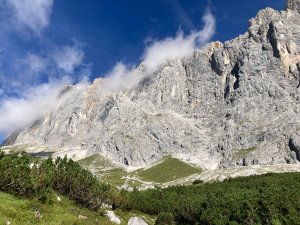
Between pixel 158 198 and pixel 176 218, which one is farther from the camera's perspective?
pixel 158 198

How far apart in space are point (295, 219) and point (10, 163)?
6099 cm

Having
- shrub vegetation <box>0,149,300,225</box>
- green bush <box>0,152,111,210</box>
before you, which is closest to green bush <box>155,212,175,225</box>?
shrub vegetation <box>0,149,300,225</box>

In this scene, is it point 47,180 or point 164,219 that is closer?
point 47,180

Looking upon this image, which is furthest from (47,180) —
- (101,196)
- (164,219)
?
(164,219)

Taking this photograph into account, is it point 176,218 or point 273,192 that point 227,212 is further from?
point 176,218

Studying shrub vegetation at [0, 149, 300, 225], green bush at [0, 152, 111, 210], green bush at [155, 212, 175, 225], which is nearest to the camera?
green bush at [0, 152, 111, 210]

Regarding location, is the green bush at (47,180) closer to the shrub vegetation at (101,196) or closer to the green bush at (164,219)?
the shrub vegetation at (101,196)

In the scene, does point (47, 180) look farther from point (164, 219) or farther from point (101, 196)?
point (164, 219)

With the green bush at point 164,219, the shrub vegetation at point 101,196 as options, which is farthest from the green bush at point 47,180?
Answer: the green bush at point 164,219

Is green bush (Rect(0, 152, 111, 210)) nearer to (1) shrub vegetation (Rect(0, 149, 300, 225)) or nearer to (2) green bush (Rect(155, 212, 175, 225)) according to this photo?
(1) shrub vegetation (Rect(0, 149, 300, 225))

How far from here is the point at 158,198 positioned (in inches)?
6781

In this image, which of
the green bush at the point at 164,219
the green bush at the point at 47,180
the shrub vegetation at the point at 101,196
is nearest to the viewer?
the green bush at the point at 47,180

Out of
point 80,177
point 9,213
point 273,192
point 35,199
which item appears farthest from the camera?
point 273,192

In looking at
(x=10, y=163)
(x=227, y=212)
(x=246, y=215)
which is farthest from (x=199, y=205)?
(x=10, y=163)
